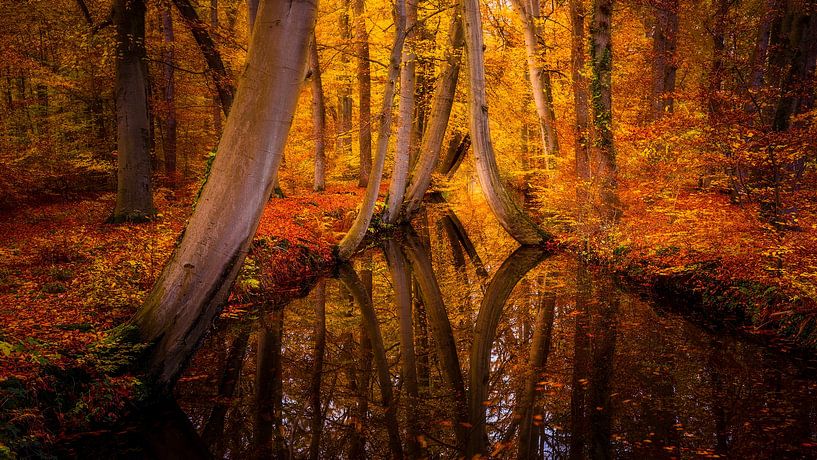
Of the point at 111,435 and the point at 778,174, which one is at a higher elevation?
the point at 778,174

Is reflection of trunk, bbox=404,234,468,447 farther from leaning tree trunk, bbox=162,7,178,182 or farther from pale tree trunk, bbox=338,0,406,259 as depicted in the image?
leaning tree trunk, bbox=162,7,178,182

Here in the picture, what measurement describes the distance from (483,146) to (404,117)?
1887mm

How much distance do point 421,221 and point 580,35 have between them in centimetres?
793

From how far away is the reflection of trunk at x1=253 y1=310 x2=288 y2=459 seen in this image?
4.13 m

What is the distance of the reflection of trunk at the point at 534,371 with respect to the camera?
161 inches

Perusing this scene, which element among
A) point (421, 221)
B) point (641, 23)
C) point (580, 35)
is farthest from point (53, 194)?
point (641, 23)

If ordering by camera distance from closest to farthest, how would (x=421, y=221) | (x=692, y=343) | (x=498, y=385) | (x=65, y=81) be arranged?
1. (x=498, y=385)
2. (x=692, y=343)
3. (x=65, y=81)
4. (x=421, y=221)

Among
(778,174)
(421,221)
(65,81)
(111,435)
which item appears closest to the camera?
(111,435)

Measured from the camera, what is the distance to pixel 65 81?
13.7 meters

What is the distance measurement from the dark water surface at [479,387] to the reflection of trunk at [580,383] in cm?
2

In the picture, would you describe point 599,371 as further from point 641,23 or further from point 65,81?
point 641,23

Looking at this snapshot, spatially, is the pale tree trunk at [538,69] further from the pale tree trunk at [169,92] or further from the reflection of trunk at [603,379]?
the pale tree trunk at [169,92]

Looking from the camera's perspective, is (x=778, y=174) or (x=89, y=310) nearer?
(x=89, y=310)

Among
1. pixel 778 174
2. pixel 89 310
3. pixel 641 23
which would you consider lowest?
pixel 89 310
